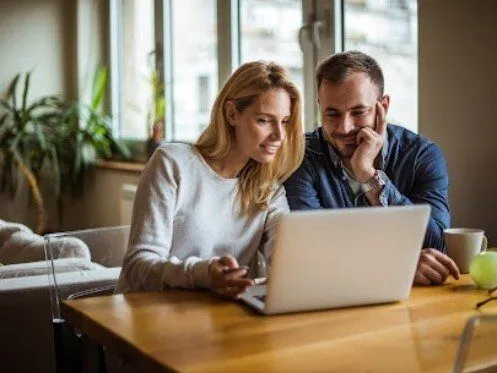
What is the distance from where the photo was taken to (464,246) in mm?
1936

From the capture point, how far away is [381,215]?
1.52 m

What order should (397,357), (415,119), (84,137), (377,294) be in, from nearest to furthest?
1. (397,357)
2. (377,294)
3. (415,119)
4. (84,137)

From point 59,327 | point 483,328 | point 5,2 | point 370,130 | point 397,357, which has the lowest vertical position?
point 59,327

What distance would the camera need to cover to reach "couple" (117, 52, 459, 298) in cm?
191

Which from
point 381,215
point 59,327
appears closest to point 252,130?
point 381,215

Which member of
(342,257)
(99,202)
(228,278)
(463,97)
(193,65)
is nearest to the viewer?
(342,257)

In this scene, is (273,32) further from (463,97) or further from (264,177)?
(264,177)

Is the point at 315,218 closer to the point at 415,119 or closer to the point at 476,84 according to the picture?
the point at 476,84

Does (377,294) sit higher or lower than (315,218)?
lower

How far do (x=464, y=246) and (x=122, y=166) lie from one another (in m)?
3.73

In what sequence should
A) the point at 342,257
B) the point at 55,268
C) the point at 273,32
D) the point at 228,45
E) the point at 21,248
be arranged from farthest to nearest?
the point at 228,45, the point at 273,32, the point at 21,248, the point at 55,268, the point at 342,257

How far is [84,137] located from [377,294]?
4.33 meters

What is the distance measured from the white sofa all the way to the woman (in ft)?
1.31

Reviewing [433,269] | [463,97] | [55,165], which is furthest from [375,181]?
[55,165]
